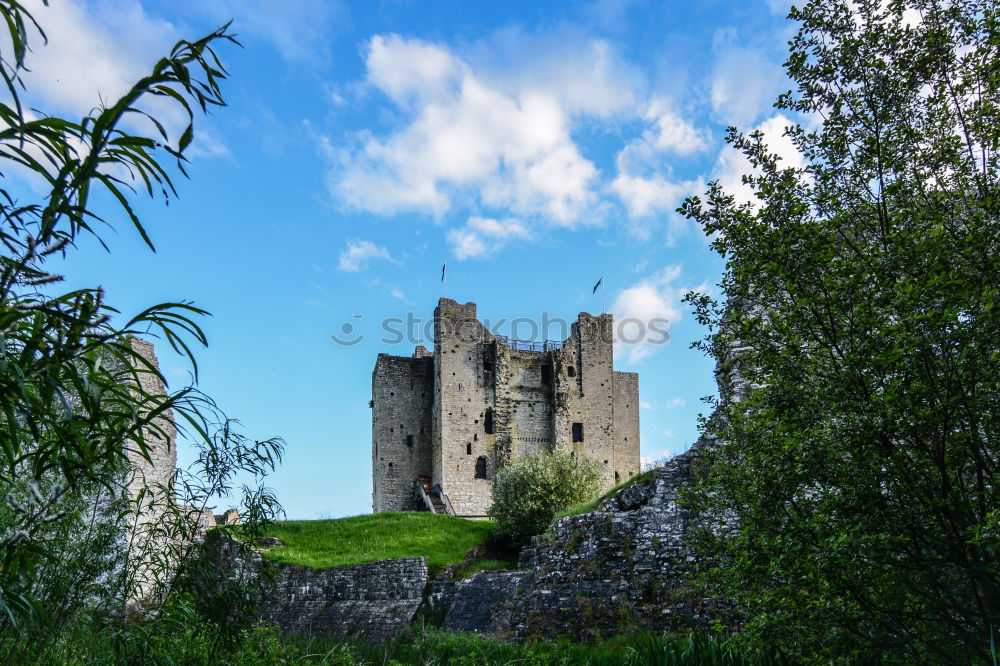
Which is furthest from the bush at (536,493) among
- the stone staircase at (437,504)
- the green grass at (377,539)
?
the stone staircase at (437,504)

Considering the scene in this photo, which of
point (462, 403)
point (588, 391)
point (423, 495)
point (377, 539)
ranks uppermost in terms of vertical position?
point (588, 391)

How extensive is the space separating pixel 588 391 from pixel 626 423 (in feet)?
10.6

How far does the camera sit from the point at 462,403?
4166 cm

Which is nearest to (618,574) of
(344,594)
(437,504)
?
(344,594)

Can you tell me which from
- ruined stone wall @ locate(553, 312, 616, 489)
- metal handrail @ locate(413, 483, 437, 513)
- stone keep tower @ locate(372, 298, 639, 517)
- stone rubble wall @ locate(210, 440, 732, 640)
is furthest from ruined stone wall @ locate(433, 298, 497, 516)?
stone rubble wall @ locate(210, 440, 732, 640)

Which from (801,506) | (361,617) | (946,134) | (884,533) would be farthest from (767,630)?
(361,617)

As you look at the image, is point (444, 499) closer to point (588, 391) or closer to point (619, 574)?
point (588, 391)

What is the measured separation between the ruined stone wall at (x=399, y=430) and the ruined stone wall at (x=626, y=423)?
404 inches

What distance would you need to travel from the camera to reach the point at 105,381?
13.1 ft

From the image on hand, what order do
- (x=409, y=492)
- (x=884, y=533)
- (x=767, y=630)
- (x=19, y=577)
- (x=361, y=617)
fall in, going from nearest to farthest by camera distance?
(x=19, y=577)
(x=884, y=533)
(x=767, y=630)
(x=361, y=617)
(x=409, y=492)

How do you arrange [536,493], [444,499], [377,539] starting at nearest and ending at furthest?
[377,539] < [536,493] < [444,499]

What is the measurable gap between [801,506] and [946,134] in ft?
10.9

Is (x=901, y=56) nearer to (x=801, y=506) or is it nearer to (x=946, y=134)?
(x=946, y=134)

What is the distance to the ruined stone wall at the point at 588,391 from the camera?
1687 inches
